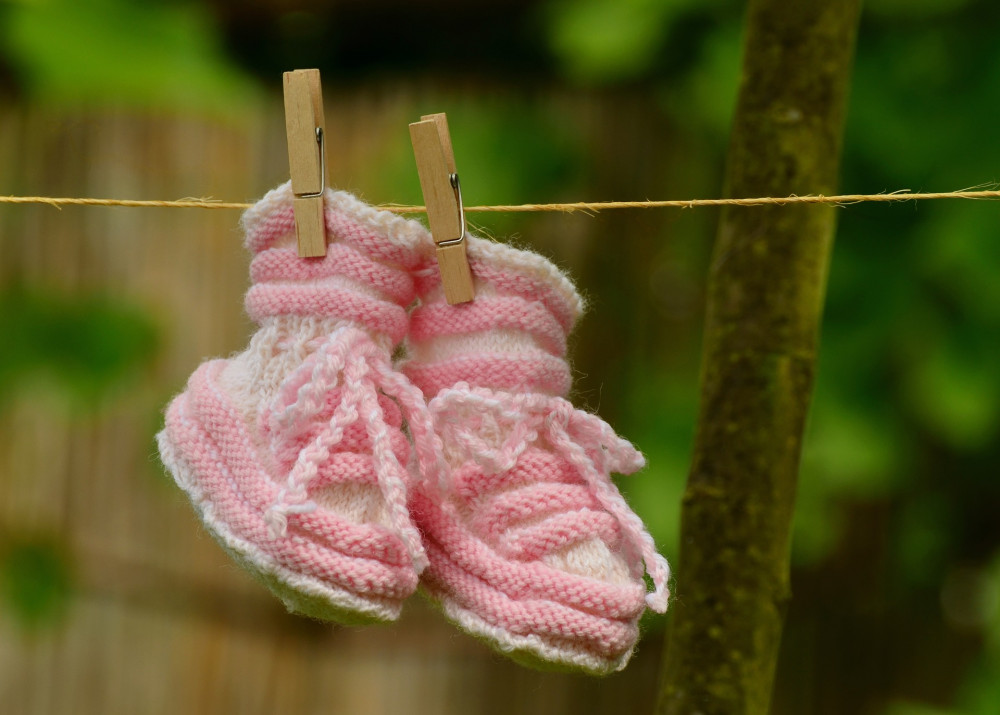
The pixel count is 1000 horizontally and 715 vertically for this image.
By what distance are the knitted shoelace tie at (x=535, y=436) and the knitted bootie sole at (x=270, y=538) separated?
66 millimetres

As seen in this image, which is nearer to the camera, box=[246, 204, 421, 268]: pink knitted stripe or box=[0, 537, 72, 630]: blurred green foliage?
box=[246, 204, 421, 268]: pink knitted stripe

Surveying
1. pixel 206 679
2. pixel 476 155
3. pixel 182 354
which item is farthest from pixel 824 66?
pixel 206 679

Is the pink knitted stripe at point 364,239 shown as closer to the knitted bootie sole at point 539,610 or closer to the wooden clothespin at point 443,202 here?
the wooden clothespin at point 443,202

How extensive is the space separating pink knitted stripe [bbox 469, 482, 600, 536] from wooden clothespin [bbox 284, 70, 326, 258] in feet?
0.52

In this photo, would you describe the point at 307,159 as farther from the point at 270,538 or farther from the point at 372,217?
the point at 270,538

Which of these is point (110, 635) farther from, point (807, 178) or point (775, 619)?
point (807, 178)

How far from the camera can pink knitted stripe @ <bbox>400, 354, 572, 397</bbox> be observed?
54cm

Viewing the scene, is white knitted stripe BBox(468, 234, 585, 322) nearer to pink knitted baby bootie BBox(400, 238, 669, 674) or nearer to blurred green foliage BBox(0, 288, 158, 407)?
pink knitted baby bootie BBox(400, 238, 669, 674)

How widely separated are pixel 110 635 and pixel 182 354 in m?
0.42

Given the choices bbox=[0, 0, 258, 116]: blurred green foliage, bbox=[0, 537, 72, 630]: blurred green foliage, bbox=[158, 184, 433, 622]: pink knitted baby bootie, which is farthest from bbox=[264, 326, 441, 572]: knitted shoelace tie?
bbox=[0, 537, 72, 630]: blurred green foliage

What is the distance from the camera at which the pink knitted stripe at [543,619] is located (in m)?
0.50

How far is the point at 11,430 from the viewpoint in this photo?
59.1 inches

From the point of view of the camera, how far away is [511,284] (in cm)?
54

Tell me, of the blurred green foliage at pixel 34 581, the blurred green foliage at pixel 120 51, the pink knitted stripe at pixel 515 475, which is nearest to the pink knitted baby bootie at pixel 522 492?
the pink knitted stripe at pixel 515 475
